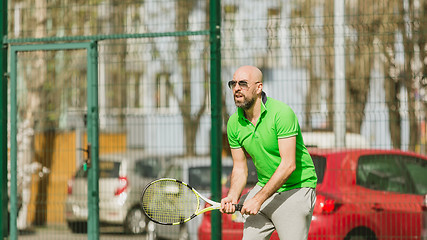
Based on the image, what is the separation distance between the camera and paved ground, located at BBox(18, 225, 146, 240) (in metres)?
8.78

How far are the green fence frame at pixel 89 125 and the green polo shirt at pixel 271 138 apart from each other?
114 inches

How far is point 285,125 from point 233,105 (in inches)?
105

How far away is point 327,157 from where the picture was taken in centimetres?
835

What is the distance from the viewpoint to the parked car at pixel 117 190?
8.79 meters

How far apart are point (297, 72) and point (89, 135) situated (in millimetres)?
2391

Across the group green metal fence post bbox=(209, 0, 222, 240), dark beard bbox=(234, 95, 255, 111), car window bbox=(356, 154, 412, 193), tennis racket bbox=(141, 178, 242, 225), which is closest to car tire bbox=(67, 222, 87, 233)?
green metal fence post bbox=(209, 0, 222, 240)

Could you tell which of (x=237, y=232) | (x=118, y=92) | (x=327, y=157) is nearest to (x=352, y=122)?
(x=327, y=157)

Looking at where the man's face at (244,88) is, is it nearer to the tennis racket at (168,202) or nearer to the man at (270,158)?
the man at (270,158)

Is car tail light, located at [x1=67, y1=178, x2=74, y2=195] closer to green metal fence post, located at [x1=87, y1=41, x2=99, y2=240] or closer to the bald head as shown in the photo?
green metal fence post, located at [x1=87, y1=41, x2=99, y2=240]

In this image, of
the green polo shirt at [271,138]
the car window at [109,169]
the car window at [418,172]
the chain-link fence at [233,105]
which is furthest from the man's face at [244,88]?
the car window at [109,169]

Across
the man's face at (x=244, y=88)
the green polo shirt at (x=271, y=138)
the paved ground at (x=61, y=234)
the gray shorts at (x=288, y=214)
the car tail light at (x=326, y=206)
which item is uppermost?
the man's face at (x=244, y=88)

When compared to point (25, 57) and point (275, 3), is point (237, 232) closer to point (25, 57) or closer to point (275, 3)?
point (275, 3)

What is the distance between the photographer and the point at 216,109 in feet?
26.7

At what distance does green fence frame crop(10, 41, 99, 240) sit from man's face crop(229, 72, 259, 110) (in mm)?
3089
